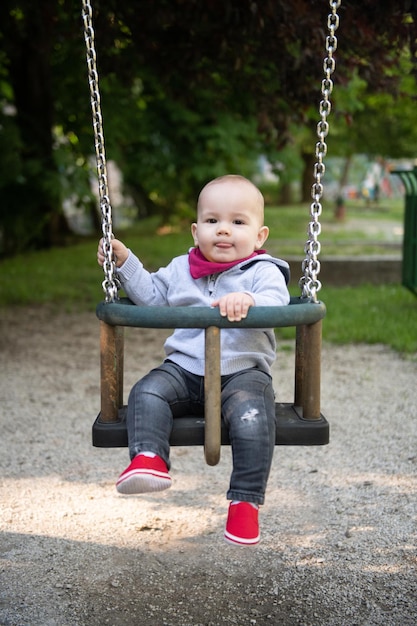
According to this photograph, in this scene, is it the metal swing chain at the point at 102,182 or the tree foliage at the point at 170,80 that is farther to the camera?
the tree foliage at the point at 170,80

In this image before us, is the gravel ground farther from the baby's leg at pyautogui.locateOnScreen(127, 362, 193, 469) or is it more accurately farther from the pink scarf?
the pink scarf

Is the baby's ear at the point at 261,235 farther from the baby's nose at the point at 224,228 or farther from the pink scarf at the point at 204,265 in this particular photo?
the baby's nose at the point at 224,228

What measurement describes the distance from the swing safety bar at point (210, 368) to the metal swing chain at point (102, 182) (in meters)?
0.10

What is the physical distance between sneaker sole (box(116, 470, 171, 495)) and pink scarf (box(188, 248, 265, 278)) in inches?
28.9

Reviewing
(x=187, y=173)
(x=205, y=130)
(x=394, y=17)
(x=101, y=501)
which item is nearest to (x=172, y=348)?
(x=101, y=501)

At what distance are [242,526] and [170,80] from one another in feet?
20.6

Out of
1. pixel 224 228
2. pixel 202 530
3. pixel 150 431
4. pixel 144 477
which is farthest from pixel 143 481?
pixel 202 530

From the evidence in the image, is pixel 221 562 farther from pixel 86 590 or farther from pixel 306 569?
pixel 86 590

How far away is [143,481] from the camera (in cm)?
242

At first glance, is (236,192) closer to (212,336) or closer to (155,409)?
(212,336)

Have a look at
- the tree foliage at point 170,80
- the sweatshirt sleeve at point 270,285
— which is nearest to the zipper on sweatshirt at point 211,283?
the sweatshirt sleeve at point 270,285

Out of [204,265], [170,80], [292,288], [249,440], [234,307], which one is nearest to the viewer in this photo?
[234,307]

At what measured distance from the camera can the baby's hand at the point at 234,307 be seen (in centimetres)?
235

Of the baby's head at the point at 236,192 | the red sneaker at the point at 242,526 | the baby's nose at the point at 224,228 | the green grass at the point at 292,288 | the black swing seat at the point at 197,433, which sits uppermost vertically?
the baby's head at the point at 236,192
